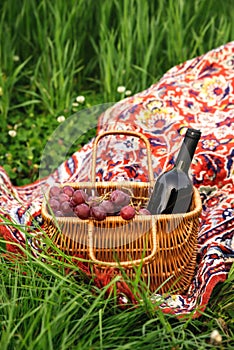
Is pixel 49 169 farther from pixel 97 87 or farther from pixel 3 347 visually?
pixel 3 347

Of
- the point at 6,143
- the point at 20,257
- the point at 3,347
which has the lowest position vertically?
the point at 6,143

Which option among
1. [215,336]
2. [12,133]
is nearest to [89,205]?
[215,336]

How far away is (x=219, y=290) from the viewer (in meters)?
2.22

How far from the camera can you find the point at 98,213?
6.79ft

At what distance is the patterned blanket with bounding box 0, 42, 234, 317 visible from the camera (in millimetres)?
2467

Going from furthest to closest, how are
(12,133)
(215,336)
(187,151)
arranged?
(12,133)
(187,151)
(215,336)

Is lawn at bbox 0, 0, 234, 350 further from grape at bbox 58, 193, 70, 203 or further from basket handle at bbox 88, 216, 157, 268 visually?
basket handle at bbox 88, 216, 157, 268

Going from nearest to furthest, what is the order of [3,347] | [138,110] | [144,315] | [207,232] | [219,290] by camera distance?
[3,347], [144,315], [219,290], [207,232], [138,110]

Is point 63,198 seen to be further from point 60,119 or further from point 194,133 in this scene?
point 60,119

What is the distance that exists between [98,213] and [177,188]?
0.34 m

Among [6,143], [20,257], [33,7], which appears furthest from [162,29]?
[20,257]

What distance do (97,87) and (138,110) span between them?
0.91 metres

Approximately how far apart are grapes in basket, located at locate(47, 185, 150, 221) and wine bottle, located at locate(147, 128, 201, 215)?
8 centimetres

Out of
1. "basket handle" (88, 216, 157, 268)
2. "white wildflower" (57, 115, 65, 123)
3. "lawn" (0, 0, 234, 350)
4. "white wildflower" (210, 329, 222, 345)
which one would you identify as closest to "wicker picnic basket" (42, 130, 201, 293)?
"basket handle" (88, 216, 157, 268)
